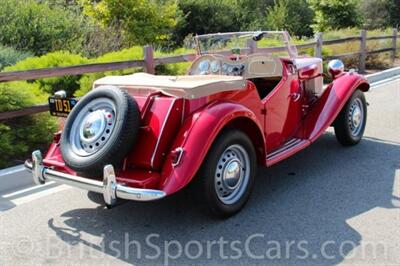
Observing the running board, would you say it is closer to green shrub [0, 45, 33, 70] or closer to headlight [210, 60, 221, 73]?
headlight [210, 60, 221, 73]

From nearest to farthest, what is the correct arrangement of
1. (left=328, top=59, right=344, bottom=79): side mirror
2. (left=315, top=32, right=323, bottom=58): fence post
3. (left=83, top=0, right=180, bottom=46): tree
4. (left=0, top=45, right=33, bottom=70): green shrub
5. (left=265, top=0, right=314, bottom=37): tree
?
(left=328, top=59, right=344, bottom=79): side mirror → (left=0, top=45, right=33, bottom=70): green shrub → (left=315, top=32, right=323, bottom=58): fence post → (left=83, top=0, right=180, bottom=46): tree → (left=265, top=0, right=314, bottom=37): tree

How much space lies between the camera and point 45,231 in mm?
4055

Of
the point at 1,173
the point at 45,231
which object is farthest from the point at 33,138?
the point at 45,231

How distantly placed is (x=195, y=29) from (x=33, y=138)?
16756 millimetres

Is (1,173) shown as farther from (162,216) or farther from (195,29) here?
(195,29)

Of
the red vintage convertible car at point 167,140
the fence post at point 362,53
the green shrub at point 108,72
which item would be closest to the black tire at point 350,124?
the red vintage convertible car at point 167,140

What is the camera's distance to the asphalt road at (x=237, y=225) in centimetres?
357

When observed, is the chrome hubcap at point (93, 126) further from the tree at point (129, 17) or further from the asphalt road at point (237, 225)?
the tree at point (129, 17)

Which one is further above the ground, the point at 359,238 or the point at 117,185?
the point at 117,185

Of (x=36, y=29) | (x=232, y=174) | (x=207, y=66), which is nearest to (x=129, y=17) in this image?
(x=36, y=29)

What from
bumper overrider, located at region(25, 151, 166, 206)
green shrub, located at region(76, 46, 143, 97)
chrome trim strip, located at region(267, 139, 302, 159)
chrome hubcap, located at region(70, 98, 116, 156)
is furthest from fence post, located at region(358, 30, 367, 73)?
Answer: bumper overrider, located at region(25, 151, 166, 206)

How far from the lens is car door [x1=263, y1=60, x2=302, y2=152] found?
484 cm

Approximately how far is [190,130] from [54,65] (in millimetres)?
5247

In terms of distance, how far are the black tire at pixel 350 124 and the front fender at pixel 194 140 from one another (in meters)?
2.16
